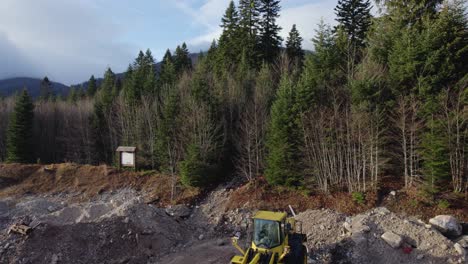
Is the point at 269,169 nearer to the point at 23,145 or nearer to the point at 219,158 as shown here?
the point at 219,158

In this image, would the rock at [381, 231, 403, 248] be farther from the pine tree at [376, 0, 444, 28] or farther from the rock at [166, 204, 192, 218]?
the pine tree at [376, 0, 444, 28]

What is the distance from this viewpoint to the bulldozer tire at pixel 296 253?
10.6 metres

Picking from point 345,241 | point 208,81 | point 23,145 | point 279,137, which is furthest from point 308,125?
point 23,145

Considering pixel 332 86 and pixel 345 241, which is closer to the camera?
pixel 345 241

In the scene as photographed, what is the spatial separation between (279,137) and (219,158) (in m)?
6.31

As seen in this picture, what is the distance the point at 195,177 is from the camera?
23.9 metres

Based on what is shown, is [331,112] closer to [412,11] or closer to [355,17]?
[412,11]

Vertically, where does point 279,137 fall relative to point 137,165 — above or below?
above

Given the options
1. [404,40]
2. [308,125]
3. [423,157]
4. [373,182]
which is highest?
[404,40]

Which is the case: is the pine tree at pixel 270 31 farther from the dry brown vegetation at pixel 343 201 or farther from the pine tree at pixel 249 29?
the dry brown vegetation at pixel 343 201

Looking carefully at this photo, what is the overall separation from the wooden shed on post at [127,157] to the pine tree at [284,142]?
12.7 m

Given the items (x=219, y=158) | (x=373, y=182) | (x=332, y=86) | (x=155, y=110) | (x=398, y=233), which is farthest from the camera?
(x=155, y=110)

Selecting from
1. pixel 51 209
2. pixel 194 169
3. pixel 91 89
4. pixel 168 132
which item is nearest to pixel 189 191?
pixel 194 169

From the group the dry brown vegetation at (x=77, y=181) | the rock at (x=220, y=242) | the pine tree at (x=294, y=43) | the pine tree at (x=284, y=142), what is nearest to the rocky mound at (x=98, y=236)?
the rock at (x=220, y=242)
